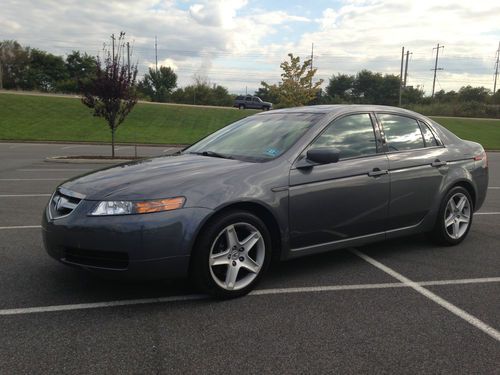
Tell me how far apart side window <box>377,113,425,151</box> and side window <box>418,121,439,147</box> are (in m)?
0.07

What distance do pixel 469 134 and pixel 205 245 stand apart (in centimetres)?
3563

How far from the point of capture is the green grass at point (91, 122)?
27.5 meters

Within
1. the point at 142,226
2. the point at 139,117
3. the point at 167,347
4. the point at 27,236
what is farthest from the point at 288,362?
the point at 139,117

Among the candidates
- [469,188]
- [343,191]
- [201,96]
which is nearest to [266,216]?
[343,191]

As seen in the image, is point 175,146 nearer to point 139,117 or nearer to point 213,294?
point 139,117

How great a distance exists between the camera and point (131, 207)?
3.39m

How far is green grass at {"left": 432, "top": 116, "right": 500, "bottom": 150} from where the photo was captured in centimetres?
3117

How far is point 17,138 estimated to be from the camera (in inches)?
1026

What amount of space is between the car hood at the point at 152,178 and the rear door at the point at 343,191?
60cm

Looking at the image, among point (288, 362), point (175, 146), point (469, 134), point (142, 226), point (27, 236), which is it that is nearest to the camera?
point (288, 362)

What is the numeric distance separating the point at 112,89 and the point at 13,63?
68589 mm

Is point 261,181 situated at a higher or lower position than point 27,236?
higher

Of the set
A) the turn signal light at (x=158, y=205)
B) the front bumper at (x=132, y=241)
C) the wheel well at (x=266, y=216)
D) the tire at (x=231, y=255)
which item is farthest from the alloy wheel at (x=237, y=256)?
the turn signal light at (x=158, y=205)

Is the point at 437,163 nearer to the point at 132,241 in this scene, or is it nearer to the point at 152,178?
the point at 152,178
